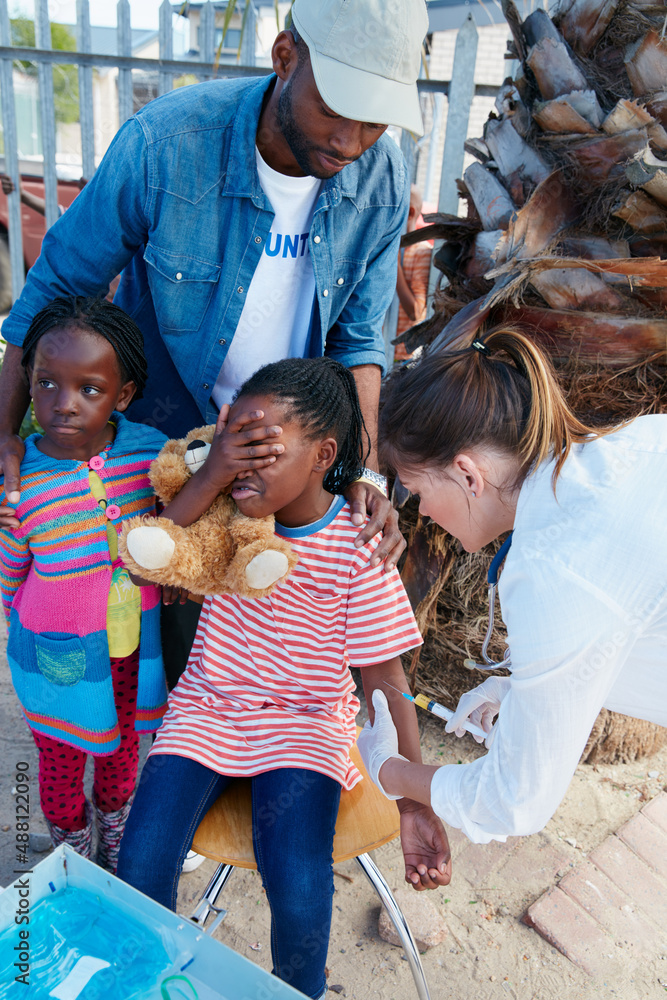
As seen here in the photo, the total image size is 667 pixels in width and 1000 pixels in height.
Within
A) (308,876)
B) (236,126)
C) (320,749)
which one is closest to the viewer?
(308,876)

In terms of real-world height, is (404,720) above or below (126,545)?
below

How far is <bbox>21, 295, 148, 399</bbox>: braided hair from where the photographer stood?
5.34 feet

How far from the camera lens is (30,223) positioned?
6.81m

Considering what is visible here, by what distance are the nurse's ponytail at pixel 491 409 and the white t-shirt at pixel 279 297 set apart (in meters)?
0.68

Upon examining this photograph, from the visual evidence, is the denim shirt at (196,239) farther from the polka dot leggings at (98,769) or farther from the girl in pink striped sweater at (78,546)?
the polka dot leggings at (98,769)

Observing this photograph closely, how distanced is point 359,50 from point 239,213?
0.48 meters

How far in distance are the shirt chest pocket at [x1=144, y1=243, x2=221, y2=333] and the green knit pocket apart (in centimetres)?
81

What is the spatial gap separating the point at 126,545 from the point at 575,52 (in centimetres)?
208

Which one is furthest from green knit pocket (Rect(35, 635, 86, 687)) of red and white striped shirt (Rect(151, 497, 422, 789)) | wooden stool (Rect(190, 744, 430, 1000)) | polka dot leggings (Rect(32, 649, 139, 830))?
wooden stool (Rect(190, 744, 430, 1000))

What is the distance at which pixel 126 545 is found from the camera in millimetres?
1468

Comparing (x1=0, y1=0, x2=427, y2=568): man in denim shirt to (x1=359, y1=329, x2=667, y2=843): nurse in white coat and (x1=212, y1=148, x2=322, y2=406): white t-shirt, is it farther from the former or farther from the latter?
(x1=359, y1=329, x2=667, y2=843): nurse in white coat

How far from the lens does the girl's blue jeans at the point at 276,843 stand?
A: 55.8 inches

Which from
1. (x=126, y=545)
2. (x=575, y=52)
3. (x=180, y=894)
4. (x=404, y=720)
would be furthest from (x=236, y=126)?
(x=180, y=894)

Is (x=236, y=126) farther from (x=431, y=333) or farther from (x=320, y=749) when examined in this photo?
(x=320, y=749)
